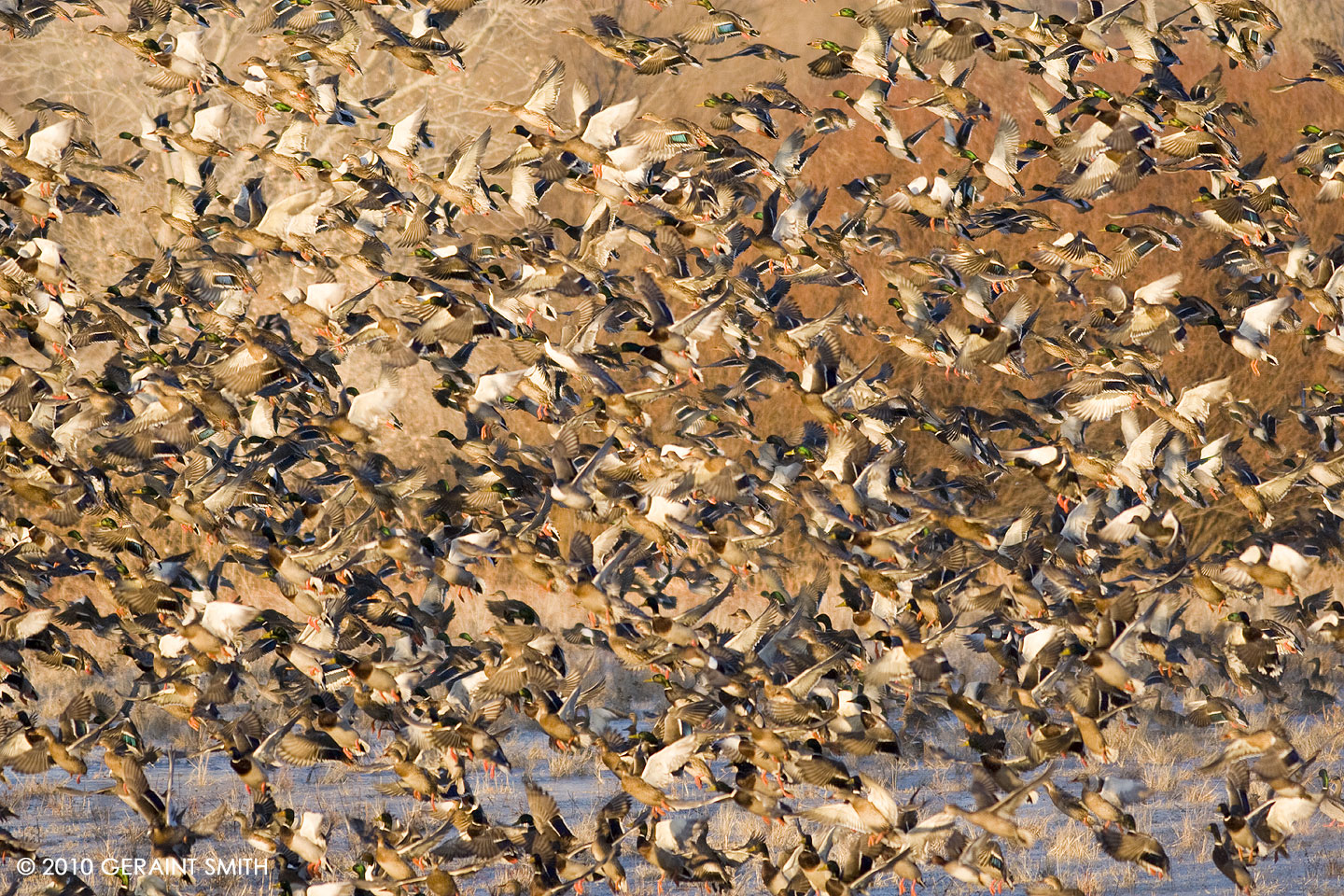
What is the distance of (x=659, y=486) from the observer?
9.91 metres

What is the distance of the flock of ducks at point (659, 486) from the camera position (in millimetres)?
9359

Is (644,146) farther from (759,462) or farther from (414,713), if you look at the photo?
(414,713)

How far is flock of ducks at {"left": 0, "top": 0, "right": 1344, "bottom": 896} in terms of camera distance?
368 inches

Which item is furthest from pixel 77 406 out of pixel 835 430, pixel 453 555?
pixel 835 430

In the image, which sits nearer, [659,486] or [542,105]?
[659,486]

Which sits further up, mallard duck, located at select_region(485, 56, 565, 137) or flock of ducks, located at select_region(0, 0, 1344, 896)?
mallard duck, located at select_region(485, 56, 565, 137)

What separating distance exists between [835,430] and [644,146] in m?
2.74

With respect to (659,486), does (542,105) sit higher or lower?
higher

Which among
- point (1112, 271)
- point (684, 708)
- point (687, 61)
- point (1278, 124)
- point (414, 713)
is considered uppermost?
point (687, 61)

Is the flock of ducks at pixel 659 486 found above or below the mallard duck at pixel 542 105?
below

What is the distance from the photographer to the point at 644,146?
11703mm

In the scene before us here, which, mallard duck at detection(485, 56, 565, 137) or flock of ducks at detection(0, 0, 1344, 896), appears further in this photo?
mallard duck at detection(485, 56, 565, 137)

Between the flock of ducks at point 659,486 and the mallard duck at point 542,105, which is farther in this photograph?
the mallard duck at point 542,105

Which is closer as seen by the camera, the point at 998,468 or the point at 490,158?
the point at 998,468
